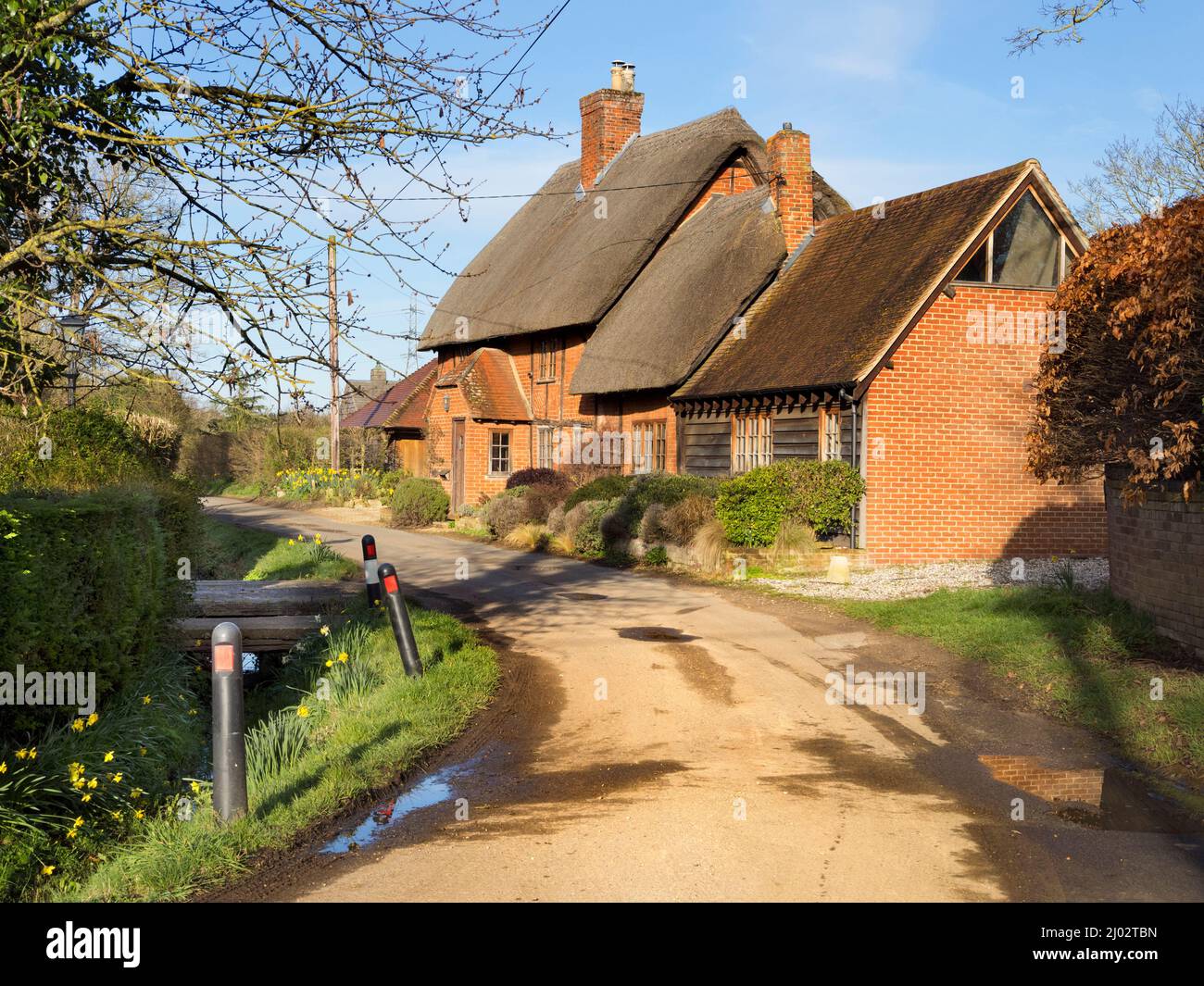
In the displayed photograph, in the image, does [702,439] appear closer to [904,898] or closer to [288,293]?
[288,293]

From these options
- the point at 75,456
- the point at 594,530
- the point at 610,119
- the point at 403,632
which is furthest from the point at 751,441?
the point at 610,119

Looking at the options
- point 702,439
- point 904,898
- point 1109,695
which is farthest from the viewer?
point 702,439

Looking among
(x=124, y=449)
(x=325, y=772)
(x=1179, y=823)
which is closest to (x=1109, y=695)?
(x=1179, y=823)

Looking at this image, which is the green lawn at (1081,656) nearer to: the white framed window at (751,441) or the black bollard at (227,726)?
the black bollard at (227,726)

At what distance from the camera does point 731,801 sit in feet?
20.9

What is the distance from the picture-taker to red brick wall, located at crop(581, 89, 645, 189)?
33.5m

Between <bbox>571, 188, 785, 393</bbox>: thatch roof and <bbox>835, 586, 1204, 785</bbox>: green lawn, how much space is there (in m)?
11.2

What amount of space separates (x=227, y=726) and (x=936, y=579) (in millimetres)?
12743

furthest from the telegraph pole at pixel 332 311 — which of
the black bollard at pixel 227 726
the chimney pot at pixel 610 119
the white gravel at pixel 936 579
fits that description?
the chimney pot at pixel 610 119

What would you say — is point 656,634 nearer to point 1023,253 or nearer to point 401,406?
point 1023,253

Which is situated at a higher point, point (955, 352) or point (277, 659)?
point (955, 352)

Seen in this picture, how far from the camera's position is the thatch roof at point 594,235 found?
27.9 meters

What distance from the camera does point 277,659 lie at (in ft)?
42.7

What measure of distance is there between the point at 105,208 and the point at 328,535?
756 inches
